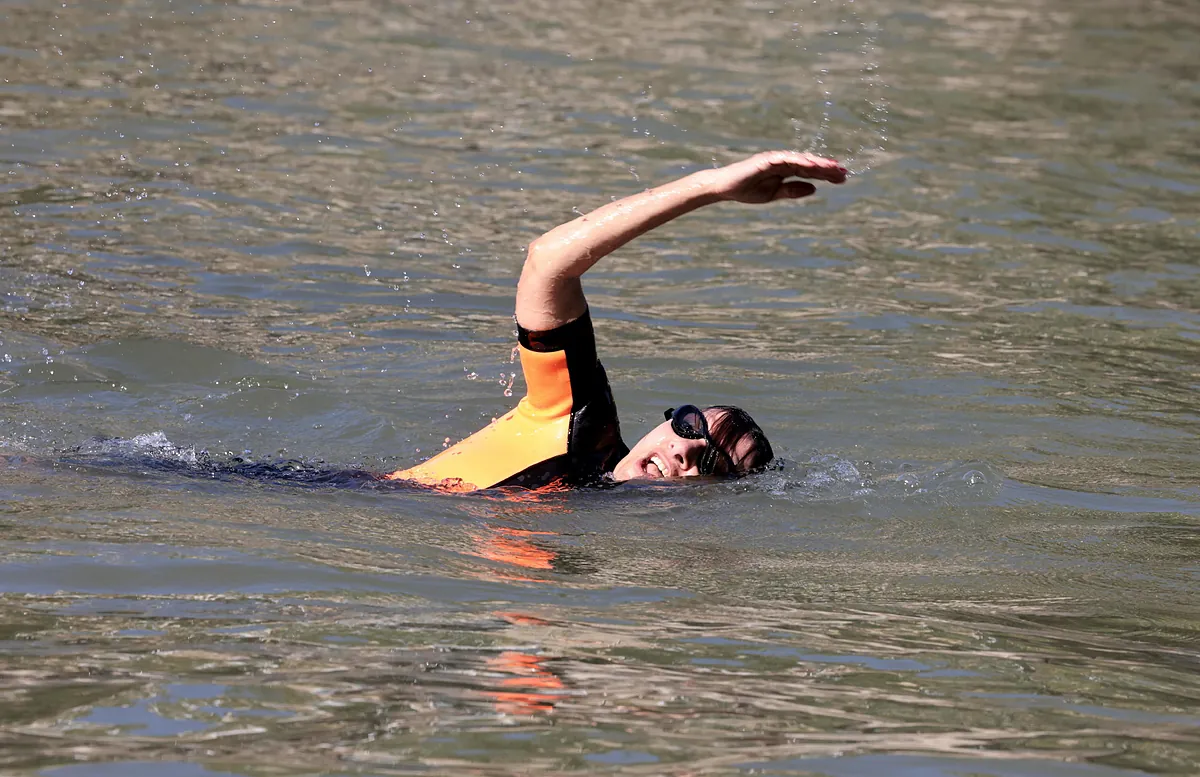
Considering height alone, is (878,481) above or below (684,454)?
below

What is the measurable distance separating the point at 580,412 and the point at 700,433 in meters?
0.45

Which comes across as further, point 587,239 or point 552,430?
point 552,430

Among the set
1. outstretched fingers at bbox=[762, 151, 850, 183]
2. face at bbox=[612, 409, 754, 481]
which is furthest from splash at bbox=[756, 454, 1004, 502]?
outstretched fingers at bbox=[762, 151, 850, 183]

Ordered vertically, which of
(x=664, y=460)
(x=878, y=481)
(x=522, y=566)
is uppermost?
(x=664, y=460)

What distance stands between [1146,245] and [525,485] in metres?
6.58

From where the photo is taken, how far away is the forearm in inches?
191

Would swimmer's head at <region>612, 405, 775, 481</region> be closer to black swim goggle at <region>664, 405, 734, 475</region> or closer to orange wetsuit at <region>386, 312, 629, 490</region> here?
black swim goggle at <region>664, 405, 734, 475</region>

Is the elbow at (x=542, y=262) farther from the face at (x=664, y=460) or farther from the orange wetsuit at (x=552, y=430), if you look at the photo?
the face at (x=664, y=460)

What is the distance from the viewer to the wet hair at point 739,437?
18.4ft

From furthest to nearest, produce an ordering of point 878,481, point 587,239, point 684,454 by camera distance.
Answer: point 878,481, point 684,454, point 587,239

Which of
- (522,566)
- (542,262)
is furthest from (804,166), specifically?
(522,566)

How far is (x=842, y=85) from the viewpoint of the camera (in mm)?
14719

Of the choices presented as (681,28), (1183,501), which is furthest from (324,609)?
(681,28)

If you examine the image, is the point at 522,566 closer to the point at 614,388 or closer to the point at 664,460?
the point at 664,460
